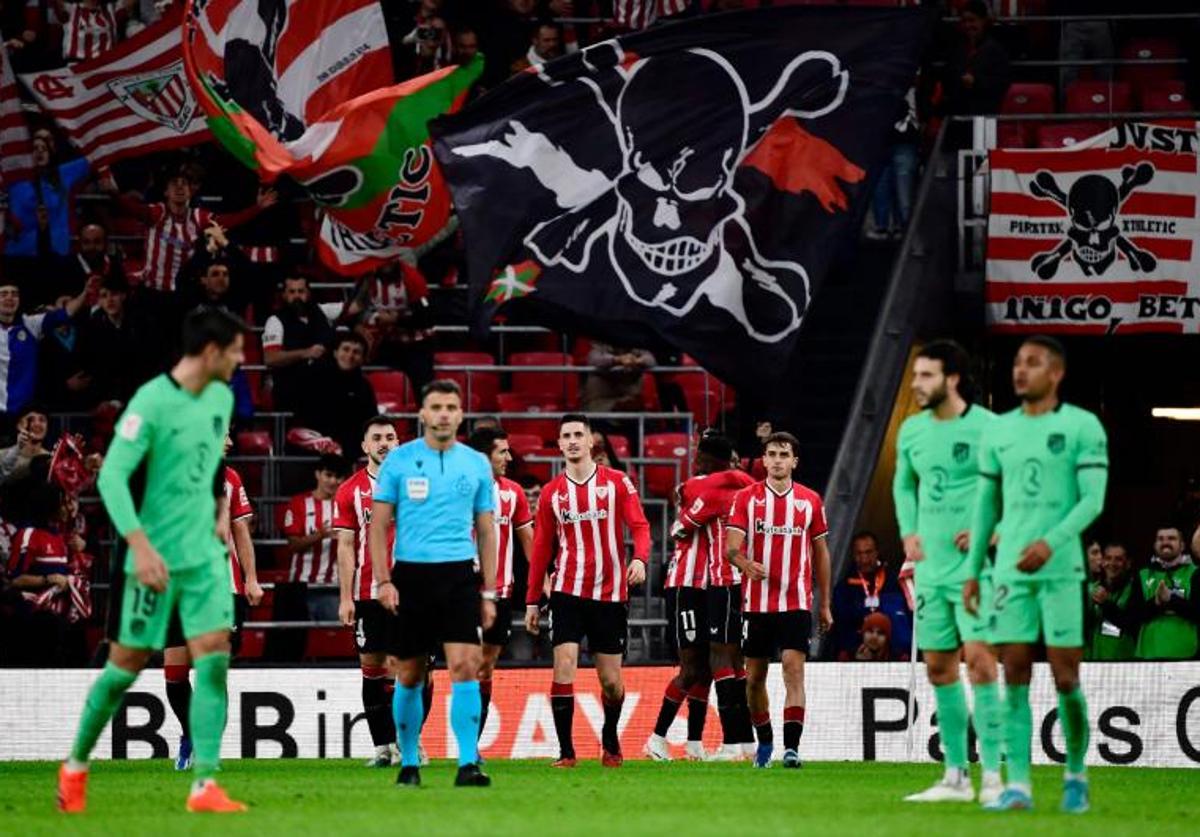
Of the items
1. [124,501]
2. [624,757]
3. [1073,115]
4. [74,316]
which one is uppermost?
[1073,115]

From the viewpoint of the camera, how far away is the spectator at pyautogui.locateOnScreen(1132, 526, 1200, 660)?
20.6 m

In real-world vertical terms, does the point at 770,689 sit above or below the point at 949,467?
below

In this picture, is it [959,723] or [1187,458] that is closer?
[959,723]

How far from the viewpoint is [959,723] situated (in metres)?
12.8

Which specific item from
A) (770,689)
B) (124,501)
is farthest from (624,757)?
(124,501)

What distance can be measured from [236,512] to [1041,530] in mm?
7087

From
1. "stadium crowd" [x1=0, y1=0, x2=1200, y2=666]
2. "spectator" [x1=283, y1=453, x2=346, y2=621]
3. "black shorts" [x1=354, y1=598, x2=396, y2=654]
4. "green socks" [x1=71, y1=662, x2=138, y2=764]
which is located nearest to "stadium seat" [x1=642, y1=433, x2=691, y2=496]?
"stadium crowd" [x1=0, y1=0, x2=1200, y2=666]

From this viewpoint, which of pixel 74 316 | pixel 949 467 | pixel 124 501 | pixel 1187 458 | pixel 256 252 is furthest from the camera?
pixel 1187 458

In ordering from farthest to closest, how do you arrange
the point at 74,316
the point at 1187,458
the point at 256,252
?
the point at 1187,458
the point at 256,252
the point at 74,316

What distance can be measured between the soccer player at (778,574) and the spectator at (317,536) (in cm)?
496

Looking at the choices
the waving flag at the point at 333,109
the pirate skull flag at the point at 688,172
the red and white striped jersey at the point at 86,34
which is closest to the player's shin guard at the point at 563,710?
the pirate skull flag at the point at 688,172

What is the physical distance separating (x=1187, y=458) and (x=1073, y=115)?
7.71m

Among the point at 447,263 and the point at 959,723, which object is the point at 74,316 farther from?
the point at 959,723

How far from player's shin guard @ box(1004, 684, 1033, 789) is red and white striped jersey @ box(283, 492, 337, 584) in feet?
35.0
